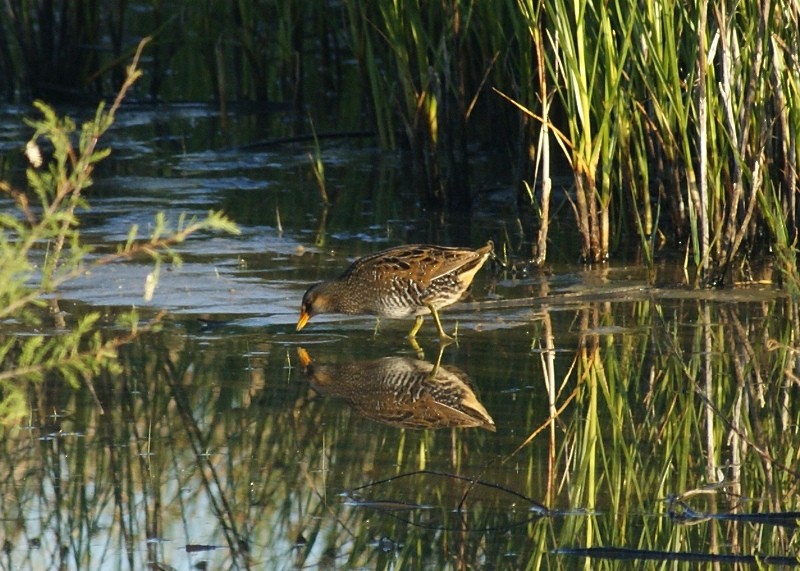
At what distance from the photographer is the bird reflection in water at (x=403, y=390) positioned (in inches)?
210

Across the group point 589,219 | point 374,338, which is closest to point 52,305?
point 374,338

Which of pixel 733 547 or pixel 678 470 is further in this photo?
pixel 678 470

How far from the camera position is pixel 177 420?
17.4 ft

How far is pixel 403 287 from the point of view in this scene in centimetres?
688

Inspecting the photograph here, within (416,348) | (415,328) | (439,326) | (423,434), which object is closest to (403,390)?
(423,434)

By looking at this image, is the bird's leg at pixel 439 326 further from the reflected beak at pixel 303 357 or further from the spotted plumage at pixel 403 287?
the reflected beak at pixel 303 357

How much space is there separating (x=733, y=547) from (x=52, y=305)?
415cm

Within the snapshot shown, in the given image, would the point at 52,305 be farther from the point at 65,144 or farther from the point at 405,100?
the point at 65,144

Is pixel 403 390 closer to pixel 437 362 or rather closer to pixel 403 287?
pixel 437 362

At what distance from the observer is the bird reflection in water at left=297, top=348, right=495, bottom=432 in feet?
17.5

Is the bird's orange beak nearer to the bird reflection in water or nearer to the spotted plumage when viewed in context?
the spotted plumage

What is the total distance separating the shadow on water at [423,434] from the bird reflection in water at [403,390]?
2cm

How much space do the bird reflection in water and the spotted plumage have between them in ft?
1.81

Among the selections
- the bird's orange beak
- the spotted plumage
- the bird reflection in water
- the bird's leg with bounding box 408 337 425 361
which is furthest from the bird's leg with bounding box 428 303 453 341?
the bird's orange beak
